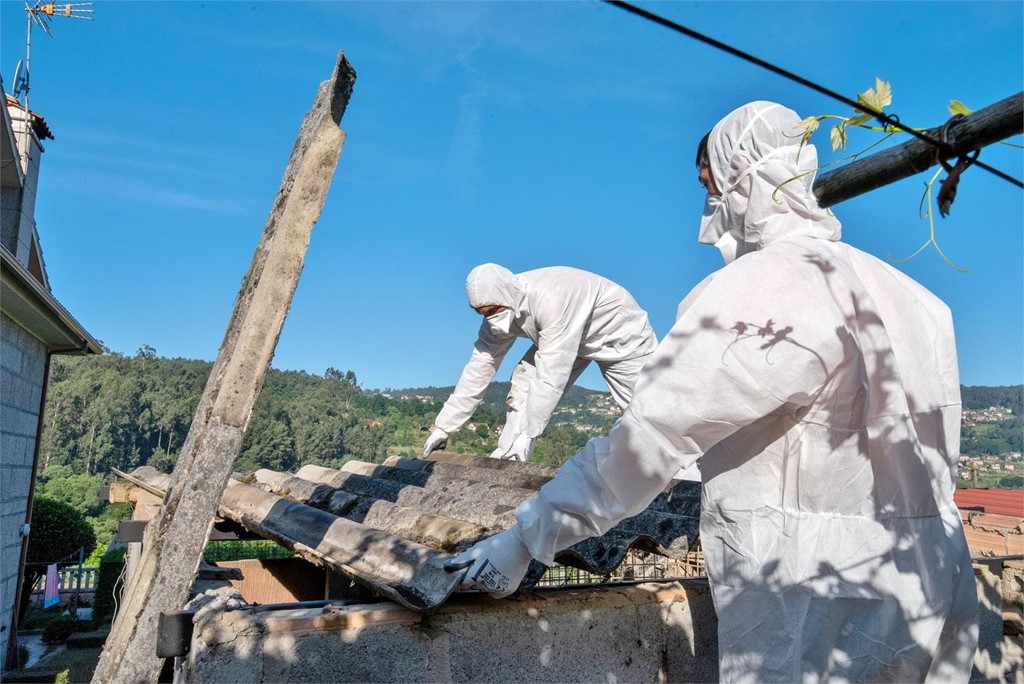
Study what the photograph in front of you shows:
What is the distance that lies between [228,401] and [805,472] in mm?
1777

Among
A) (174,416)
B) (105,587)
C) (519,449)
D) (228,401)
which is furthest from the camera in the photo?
(174,416)

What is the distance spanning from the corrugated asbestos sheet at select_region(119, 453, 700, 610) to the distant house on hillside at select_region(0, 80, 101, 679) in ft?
17.8

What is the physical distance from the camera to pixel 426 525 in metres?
3.19

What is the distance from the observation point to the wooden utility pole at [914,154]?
1.18 meters

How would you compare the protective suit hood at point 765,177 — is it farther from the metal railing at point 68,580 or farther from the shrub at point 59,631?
the metal railing at point 68,580

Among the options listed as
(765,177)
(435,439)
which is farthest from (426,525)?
(435,439)

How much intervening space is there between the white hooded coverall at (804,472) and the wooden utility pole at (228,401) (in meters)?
1.13

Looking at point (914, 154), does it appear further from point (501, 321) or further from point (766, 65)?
point (501, 321)

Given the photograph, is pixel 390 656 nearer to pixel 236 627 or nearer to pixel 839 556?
pixel 236 627

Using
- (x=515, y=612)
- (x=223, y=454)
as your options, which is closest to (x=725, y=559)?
(x=515, y=612)

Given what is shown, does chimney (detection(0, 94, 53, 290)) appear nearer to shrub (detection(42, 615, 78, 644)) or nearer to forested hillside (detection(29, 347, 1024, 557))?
shrub (detection(42, 615, 78, 644))

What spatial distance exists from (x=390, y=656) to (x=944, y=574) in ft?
5.05

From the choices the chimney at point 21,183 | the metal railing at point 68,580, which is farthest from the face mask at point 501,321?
the metal railing at point 68,580

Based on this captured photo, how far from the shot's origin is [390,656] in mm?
2252
